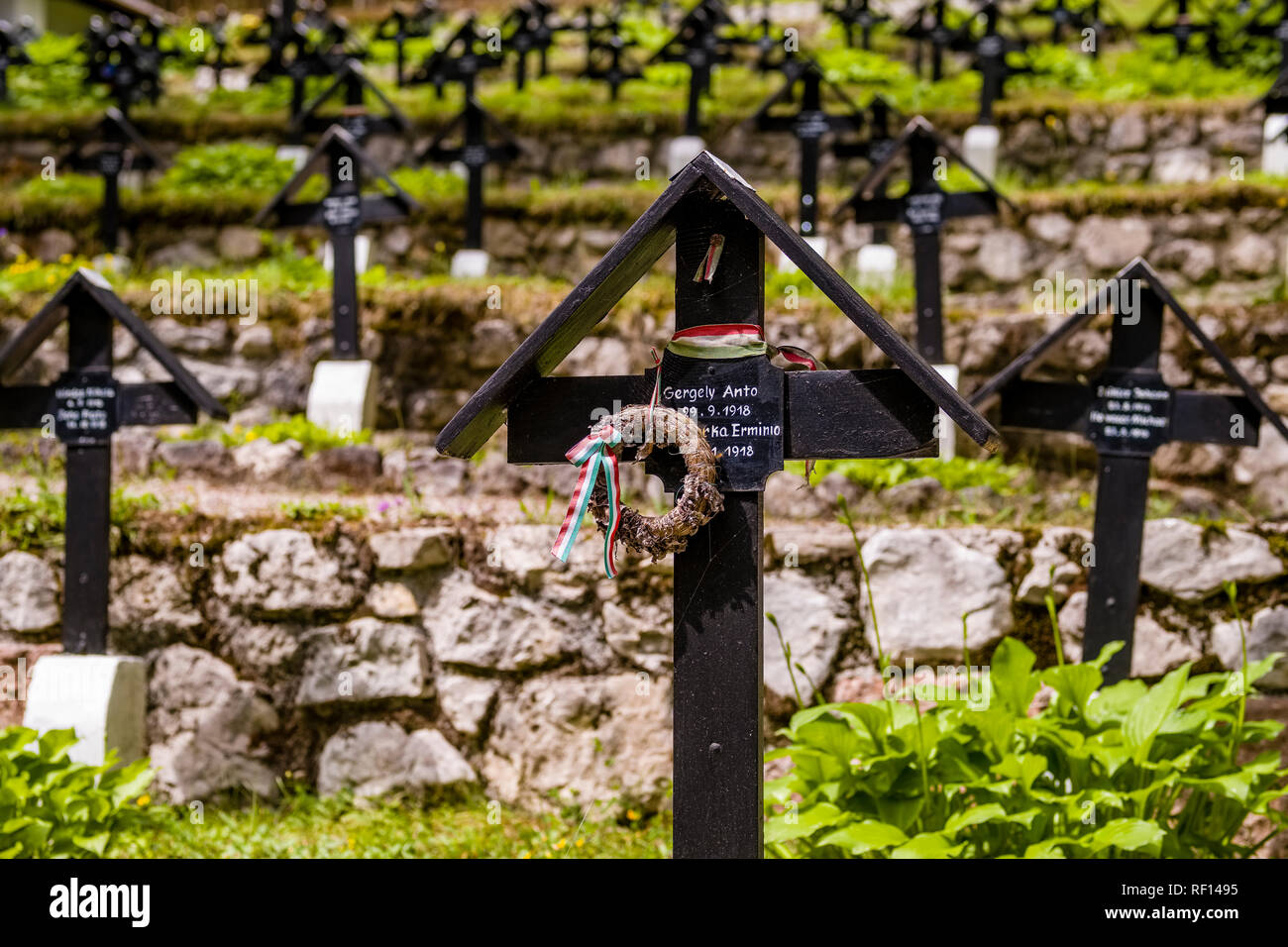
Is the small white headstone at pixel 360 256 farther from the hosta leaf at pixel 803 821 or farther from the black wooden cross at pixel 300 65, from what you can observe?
the hosta leaf at pixel 803 821

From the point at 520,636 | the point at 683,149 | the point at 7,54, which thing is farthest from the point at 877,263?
the point at 7,54

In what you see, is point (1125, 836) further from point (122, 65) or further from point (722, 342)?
point (122, 65)

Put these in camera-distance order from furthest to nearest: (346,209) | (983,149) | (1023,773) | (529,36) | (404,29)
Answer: (404,29) → (529,36) → (983,149) → (346,209) → (1023,773)

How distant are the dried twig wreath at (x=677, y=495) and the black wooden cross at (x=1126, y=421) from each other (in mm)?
1875

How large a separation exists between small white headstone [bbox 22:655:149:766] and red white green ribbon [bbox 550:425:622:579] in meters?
2.69

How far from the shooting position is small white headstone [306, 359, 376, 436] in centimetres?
596

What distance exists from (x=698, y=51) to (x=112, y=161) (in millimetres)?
4194

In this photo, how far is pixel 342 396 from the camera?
5.99 metres

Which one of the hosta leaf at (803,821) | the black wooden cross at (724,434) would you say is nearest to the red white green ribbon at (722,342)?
the black wooden cross at (724,434)

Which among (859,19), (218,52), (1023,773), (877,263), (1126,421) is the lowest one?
(1023,773)

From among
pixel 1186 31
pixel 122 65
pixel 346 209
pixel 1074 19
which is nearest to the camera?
pixel 346 209

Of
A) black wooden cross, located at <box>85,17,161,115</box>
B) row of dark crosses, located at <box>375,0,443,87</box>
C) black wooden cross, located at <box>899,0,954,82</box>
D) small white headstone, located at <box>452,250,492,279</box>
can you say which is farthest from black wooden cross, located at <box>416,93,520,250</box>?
black wooden cross, located at <box>899,0,954,82</box>
